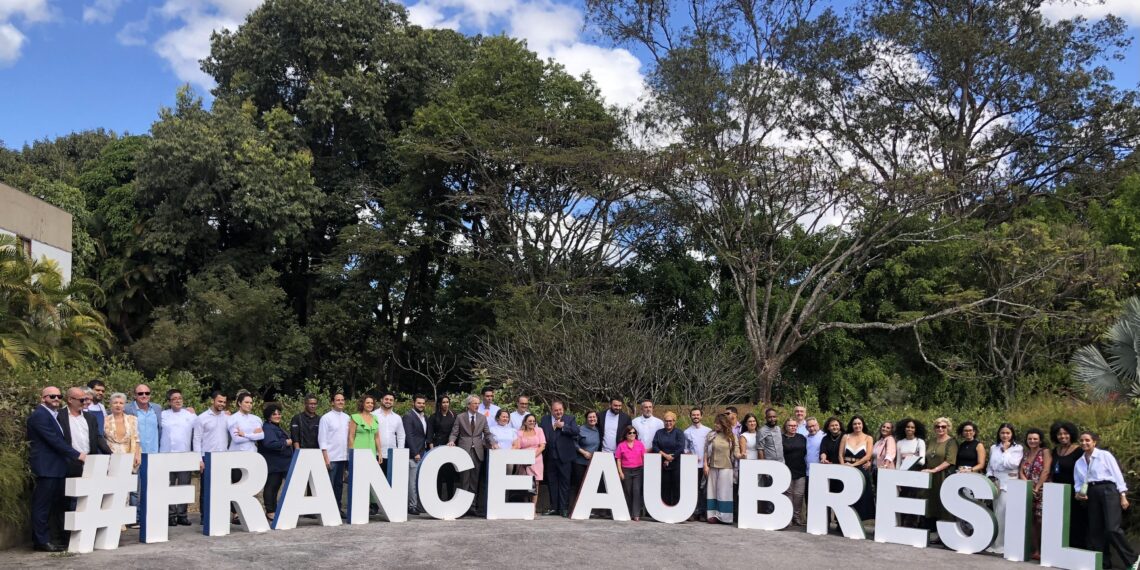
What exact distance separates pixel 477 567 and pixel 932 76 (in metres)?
27.6

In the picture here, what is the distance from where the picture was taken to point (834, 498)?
11.4 metres

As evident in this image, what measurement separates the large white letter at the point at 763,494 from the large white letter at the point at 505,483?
2.56 metres

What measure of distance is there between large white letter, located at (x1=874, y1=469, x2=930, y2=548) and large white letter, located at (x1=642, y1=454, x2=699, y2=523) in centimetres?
216

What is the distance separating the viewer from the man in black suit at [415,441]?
12422 millimetres

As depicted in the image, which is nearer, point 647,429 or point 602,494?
point 602,494

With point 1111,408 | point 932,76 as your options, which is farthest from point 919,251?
point 1111,408

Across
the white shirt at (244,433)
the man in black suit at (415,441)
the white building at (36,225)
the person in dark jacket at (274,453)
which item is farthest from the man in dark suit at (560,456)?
the white building at (36,225)

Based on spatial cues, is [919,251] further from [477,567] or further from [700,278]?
[477,567]

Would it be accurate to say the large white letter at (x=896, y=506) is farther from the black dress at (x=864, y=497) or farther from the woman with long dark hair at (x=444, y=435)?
the woman with long dark hair at (x=444, y=435)

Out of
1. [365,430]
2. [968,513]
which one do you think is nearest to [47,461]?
[365,430]

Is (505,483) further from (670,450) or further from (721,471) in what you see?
(721,471)

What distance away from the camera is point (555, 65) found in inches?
1276

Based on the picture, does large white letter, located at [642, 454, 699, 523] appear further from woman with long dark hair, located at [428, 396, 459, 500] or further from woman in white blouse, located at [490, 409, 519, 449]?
woman with long dark hair, located at [428, 396, 459, 500]

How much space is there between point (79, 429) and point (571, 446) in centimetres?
572
